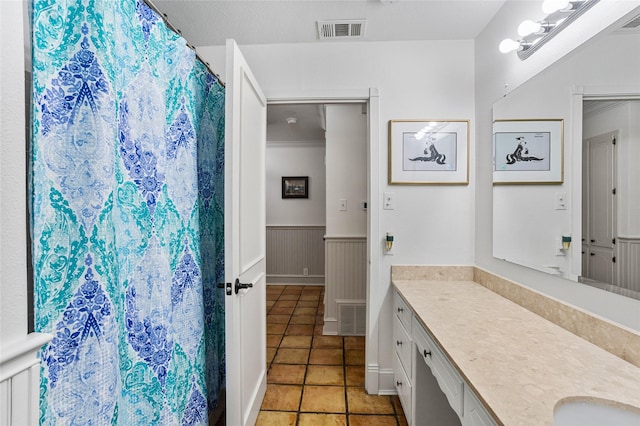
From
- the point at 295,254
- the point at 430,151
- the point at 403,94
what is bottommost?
the point at 295,254

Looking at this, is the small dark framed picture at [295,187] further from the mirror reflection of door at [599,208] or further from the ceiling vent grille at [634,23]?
the ceiling vent grille at [634,23]

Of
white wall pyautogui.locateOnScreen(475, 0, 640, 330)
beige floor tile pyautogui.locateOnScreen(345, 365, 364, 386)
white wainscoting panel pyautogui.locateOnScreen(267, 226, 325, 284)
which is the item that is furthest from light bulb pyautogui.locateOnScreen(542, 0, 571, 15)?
white wainscoting panel pyautogui.locateOnScreen(267, 226, 325, 284)

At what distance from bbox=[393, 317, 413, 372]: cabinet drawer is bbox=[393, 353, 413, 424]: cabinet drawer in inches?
2.0

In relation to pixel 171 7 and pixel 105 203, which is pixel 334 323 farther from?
pixel 171 7

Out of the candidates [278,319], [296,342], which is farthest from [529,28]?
[278,319]

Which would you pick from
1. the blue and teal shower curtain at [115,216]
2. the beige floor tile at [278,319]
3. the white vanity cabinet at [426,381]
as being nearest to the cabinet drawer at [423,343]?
the white vanity cabinet at [426,381]

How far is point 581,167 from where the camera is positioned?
3.90 ft

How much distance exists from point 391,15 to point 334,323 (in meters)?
2.67

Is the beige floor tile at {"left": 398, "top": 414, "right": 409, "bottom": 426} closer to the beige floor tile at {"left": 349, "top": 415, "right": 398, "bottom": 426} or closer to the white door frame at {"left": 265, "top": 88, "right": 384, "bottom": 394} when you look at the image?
the beige floor tile at {"left": 349, "top": 415, "right": 398, "bottom": 426}

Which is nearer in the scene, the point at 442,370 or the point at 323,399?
the point at 442,370

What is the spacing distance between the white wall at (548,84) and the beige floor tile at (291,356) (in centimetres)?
160

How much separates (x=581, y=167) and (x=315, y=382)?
205cm

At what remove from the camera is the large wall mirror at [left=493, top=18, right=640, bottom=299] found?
1.00 meters

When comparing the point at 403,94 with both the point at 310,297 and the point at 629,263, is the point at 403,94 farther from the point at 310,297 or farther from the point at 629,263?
the point at 310,297
